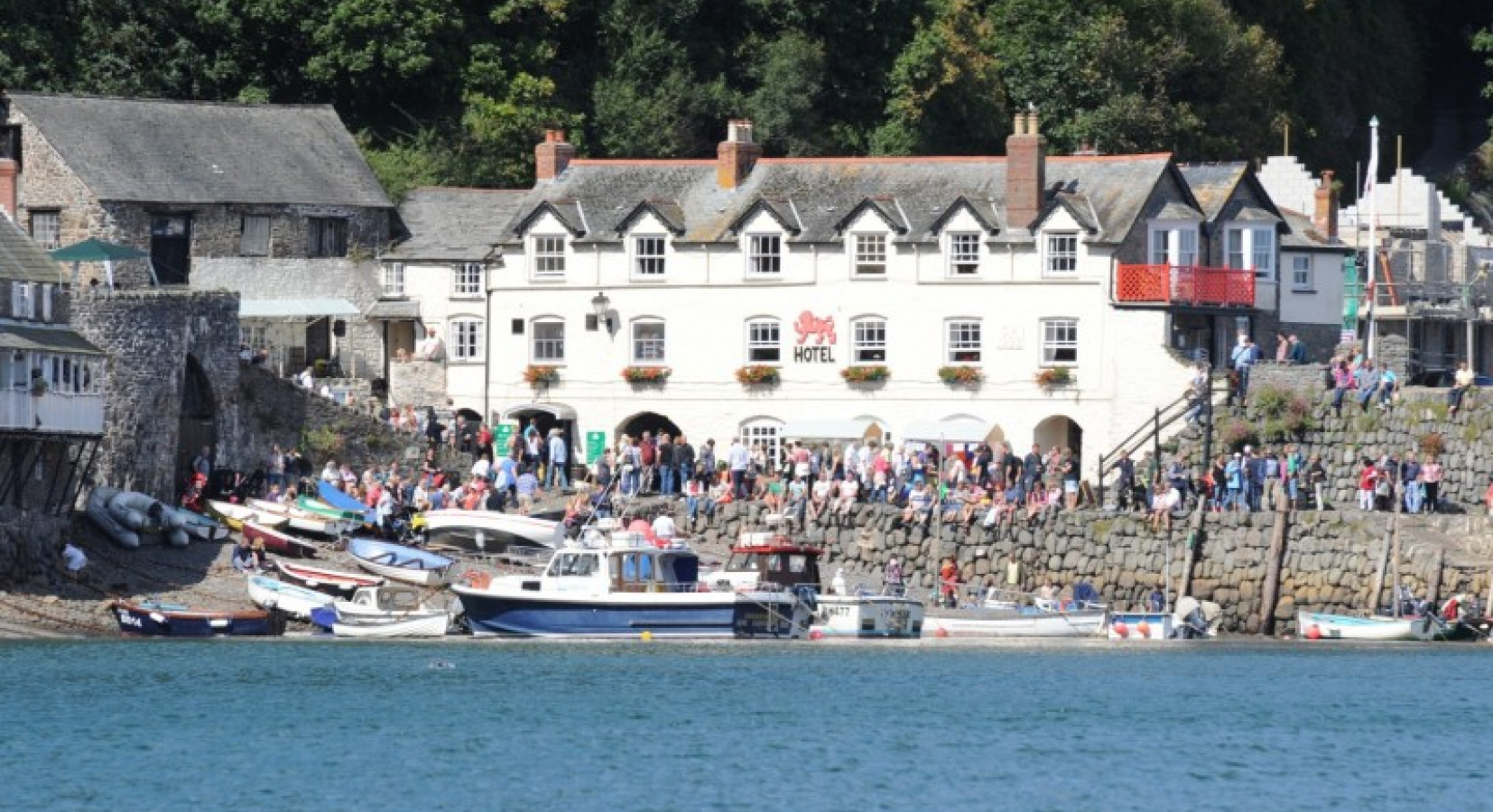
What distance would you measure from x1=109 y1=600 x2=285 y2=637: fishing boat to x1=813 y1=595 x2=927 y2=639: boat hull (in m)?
10.2

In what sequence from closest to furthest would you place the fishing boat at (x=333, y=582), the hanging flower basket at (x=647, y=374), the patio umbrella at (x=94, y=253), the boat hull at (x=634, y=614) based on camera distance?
the boat hull at (x=634, y=614), the fishing boat at (x=333, y=582), the patio umbrella at (x=94, y=253), the hanging flower basket at (x=647, y=374)

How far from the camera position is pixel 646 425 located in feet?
260

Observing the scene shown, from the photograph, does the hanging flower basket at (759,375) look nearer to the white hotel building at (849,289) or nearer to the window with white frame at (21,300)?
the white hotel building at (849,289)

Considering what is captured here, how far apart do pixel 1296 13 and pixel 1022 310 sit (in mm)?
26634

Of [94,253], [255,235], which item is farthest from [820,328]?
[94,253]

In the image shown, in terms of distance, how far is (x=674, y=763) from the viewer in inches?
2037

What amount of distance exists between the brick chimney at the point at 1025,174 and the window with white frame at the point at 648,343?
841 centimetres

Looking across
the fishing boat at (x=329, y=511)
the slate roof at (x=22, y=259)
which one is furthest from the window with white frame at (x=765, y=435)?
the slate roof at (x=22, y=259)

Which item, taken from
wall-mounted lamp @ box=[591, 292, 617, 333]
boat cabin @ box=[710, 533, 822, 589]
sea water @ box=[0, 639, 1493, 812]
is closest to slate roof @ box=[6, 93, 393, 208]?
wall-mounted lamp @ box=[591, 292, 617, 333]

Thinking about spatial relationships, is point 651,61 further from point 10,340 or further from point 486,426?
point 10,340

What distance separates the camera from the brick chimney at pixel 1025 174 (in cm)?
7575

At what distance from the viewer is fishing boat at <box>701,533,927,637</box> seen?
217ft

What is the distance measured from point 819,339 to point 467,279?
8633 mm

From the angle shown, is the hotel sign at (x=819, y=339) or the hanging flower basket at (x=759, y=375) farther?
the hanging flower basket at (x=759, y=375)
